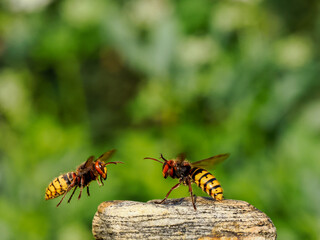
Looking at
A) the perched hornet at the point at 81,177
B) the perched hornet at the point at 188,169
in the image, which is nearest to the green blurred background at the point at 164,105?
the perched hornet at the point at 188,169

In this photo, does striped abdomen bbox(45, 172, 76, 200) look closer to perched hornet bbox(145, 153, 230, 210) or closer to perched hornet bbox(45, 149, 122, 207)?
perched hornet bbox(45, 149, 122, 207)

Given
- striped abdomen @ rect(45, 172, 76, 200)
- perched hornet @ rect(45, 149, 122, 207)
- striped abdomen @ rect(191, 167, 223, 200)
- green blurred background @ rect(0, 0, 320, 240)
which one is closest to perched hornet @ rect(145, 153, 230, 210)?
striped abdomen @ rect(191, 167, 223, 200)

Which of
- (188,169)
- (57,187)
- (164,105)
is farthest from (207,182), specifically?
(164,105)

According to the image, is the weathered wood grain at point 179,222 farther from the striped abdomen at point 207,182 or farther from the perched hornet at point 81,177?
the perched hornet at point 81,177

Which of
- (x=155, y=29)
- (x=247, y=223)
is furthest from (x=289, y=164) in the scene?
(x=247, y=223)

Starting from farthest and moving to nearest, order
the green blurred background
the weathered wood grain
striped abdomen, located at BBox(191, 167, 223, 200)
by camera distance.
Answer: the green blurred background → striped abdomen, located at BBox(191, 167, 223, 200) → the weathered wood grain

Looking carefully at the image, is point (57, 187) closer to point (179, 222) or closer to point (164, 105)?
point (179, 222)

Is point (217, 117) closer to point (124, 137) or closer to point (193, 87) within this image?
point (193, 87)
